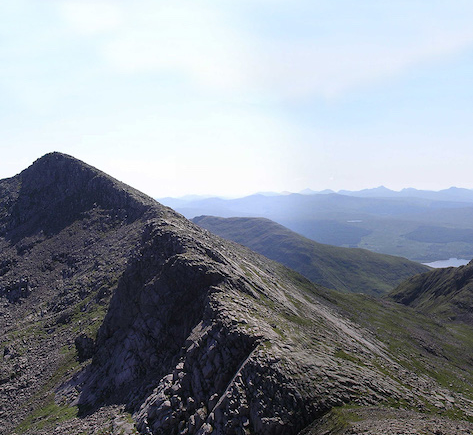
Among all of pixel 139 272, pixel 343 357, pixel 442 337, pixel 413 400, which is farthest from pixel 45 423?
pixel 442 337

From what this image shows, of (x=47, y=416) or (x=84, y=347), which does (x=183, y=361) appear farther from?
(x=84, y=347)

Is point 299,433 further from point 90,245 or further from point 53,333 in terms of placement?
point 90,245

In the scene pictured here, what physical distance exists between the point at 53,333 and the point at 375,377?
7033cm

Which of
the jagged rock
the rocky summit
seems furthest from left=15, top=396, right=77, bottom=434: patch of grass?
the jagged rock

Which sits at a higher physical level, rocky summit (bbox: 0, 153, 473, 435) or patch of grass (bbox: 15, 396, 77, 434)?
rocky summit (bbox: 0, 153, 473, 435)

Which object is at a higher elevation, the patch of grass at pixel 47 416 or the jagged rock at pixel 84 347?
the jagged rock at pixel 84 347

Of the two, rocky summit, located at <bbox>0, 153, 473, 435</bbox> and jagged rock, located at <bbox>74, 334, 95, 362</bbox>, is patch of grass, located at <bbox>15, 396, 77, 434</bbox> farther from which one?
jagged rock, located at <bbox>74, 334, 95, 362</bbox>

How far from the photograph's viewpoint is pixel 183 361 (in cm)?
4162

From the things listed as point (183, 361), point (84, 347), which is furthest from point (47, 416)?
point (183, 361)

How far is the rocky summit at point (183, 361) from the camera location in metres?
32.1

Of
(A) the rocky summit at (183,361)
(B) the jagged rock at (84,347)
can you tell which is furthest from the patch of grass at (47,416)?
(B) the jagged rock at (84,347)

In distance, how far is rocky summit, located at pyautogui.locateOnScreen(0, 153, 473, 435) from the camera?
105ft

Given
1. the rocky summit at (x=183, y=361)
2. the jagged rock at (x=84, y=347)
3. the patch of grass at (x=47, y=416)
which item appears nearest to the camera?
the rocky summit at (x=183, y=361)

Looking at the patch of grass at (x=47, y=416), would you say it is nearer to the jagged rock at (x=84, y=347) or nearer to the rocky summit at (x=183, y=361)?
the rocky summit at (x=183, y=361)
